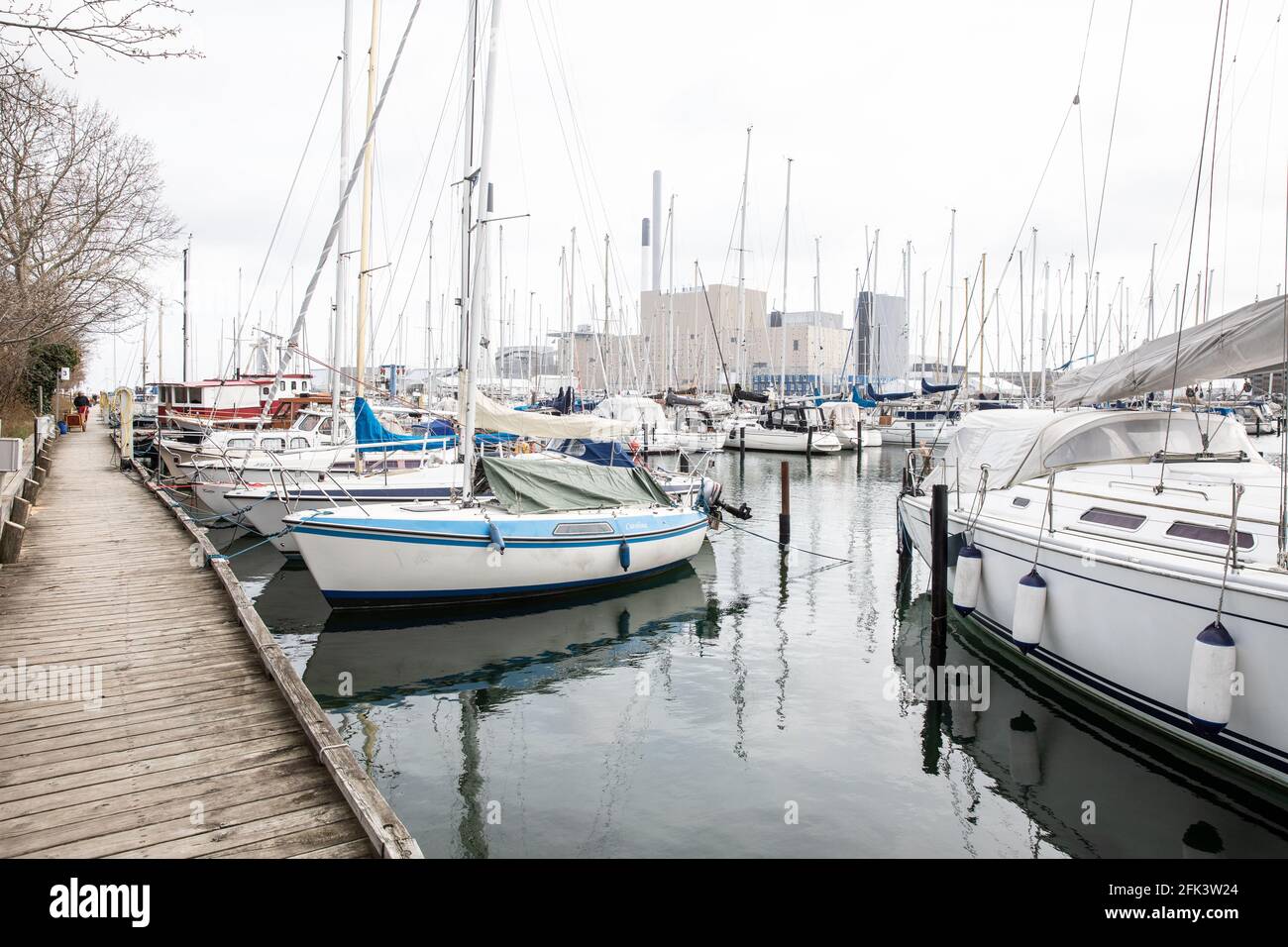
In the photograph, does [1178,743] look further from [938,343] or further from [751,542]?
[938,343]

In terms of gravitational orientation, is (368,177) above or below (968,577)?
above

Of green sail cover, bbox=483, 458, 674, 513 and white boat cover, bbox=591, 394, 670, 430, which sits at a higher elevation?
white boat cover, bbox=591, 394, 670, 430

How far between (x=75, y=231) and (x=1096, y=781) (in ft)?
76.5

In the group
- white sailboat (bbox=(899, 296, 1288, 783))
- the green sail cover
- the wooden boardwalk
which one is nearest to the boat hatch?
the green sail cover

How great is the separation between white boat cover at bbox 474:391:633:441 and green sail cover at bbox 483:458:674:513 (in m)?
1.03

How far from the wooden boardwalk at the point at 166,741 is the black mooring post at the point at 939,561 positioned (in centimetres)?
791

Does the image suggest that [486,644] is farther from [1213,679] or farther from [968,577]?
[1213,679]

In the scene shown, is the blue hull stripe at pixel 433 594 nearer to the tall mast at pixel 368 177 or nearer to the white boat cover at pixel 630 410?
the tall mast at pixel 368 177

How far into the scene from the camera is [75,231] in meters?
20.1

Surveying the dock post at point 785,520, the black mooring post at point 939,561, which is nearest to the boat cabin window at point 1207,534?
the black mooring post at point 939,561

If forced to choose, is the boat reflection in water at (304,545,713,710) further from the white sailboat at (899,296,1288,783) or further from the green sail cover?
the white sailboat at (899,296,1288,783)

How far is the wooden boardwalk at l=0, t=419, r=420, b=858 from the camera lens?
4.85m

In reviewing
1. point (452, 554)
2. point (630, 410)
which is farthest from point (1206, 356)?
point (630, 410)

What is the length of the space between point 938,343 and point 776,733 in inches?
2324
